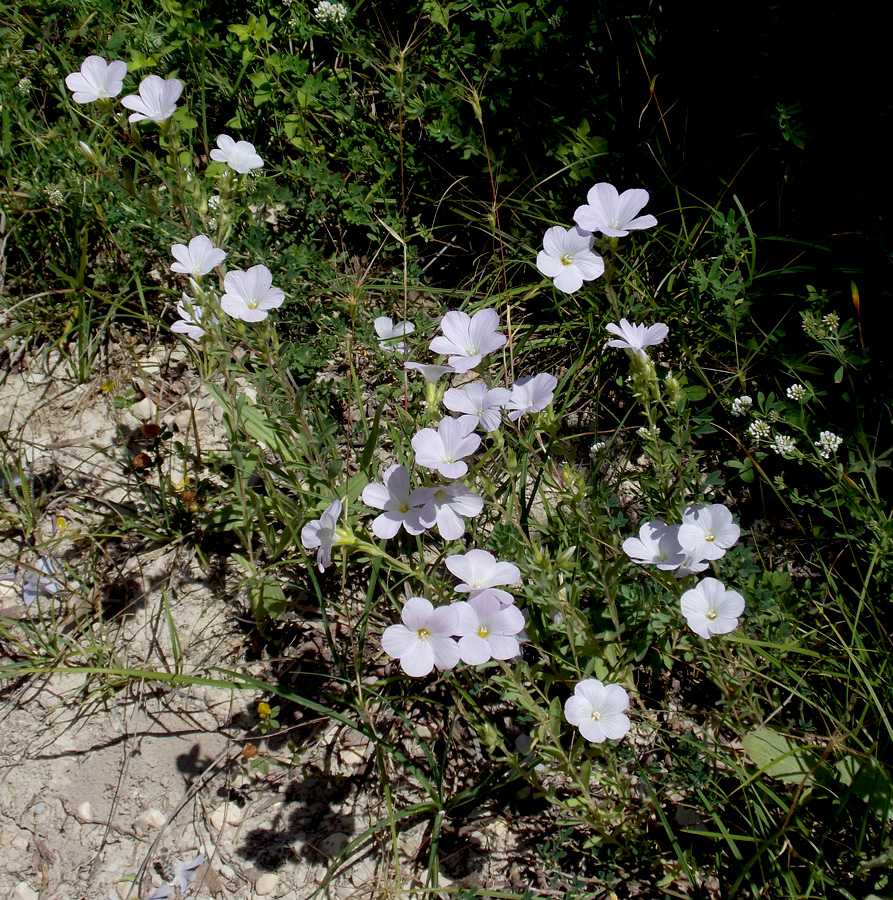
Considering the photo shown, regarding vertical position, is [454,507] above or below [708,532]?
above

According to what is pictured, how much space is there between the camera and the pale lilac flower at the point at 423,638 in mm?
1610

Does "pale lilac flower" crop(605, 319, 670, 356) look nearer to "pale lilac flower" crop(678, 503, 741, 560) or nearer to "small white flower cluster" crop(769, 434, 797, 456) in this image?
"pale lilac flower" crop(678, 503, 741, 560)

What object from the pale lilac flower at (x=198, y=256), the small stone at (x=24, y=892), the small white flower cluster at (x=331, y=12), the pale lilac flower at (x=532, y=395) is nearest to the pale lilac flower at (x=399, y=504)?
the pale lilac flower at (x=532, y=395)

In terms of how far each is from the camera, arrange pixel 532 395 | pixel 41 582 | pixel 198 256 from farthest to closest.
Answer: pixel 41 582 → pixel 198 256 → pixel 532 395

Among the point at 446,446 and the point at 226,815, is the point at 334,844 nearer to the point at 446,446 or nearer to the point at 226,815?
the point at 226,815

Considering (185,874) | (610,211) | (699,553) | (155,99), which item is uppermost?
(155,99)

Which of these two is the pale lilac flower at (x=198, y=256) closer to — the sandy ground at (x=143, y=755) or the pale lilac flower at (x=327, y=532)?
the pale lilac flower at (x=327, y=532)

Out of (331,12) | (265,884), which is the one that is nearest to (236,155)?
(331,12)

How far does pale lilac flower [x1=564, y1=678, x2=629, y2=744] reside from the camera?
1777 millimetres

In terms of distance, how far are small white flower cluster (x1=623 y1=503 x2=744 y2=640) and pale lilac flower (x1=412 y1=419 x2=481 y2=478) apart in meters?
0.49

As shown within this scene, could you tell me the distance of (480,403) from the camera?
6.06ft

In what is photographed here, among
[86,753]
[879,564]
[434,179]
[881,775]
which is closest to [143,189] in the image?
[434,179]

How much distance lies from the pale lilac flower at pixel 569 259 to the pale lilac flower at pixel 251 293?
27.9 inches

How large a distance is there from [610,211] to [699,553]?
904 mm
